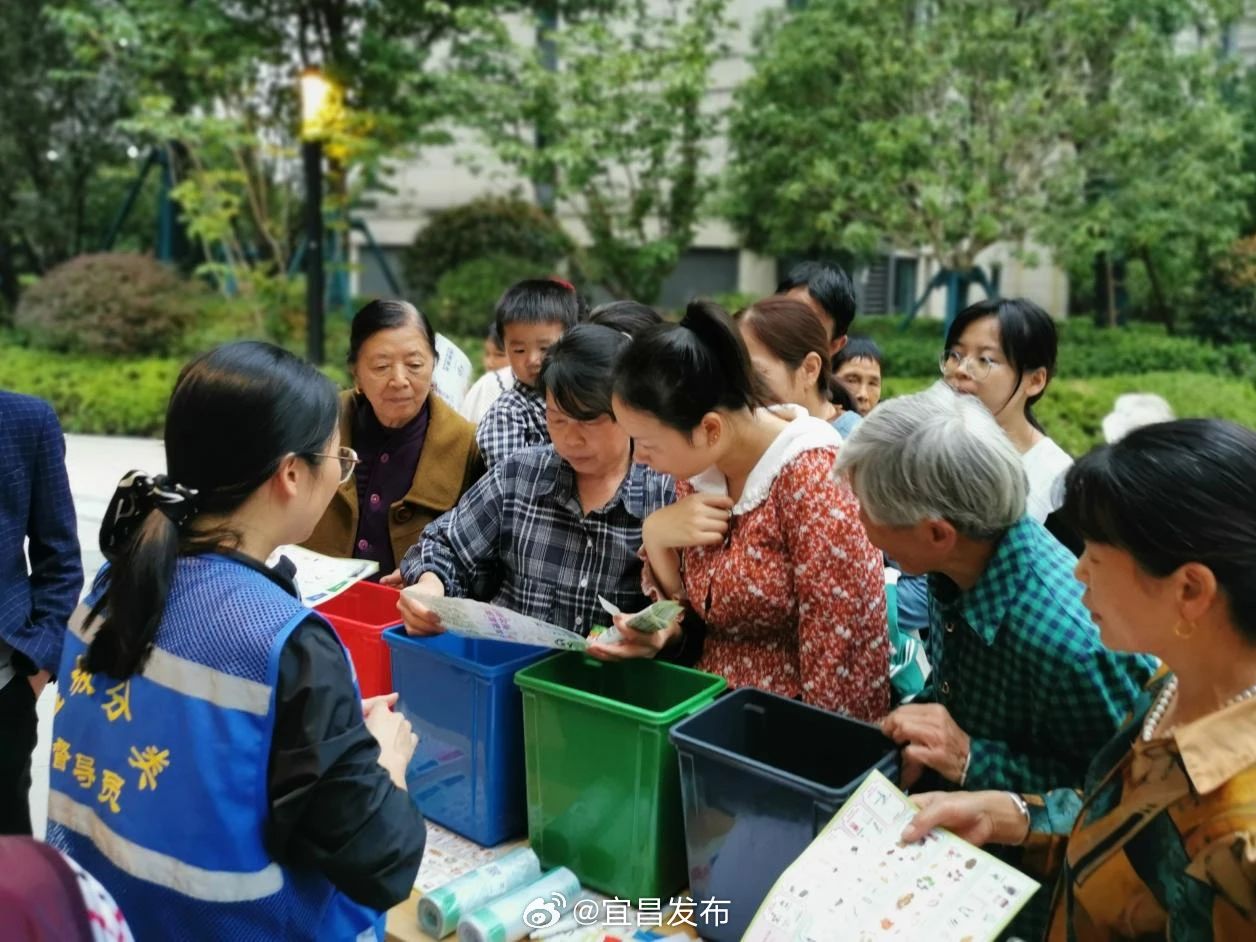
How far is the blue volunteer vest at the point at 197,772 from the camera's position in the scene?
1.12 metres

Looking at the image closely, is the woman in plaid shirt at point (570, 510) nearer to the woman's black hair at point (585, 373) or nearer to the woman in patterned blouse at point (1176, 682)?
the woman's black hair at point (585, 373)

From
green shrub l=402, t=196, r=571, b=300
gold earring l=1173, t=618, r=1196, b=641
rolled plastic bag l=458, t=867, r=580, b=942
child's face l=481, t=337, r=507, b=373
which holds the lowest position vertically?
rolled plastic bag l=458, t=867, r=580, b=942

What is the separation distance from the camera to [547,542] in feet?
6.26

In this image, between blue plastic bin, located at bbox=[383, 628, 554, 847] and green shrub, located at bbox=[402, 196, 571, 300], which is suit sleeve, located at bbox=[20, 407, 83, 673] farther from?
green shrub, located at bbox=[402, 196, 571, 300]

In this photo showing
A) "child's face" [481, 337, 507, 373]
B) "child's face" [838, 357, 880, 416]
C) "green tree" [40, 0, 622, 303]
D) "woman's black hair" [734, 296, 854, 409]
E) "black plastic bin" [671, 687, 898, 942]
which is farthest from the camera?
"green tree" [40, 0, 622, 303]

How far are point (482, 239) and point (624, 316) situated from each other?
9.01m

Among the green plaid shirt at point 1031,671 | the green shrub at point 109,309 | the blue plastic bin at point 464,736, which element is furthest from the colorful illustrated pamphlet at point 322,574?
the green shrub at point 109,309

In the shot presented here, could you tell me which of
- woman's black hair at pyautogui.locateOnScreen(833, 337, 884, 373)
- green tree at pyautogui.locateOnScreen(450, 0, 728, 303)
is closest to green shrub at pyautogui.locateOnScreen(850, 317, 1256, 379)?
green tree at pyautogui.locateOnScreen(450, 0, 728, 303)

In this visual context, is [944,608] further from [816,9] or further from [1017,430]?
[816,9]

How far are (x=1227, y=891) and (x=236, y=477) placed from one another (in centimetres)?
111

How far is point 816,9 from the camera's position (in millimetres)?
8234

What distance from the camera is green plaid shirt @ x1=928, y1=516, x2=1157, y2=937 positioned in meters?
1.28

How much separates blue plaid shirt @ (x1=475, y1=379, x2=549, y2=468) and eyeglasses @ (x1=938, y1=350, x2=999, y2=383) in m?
1.05

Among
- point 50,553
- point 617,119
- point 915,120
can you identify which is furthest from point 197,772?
point 617,119
